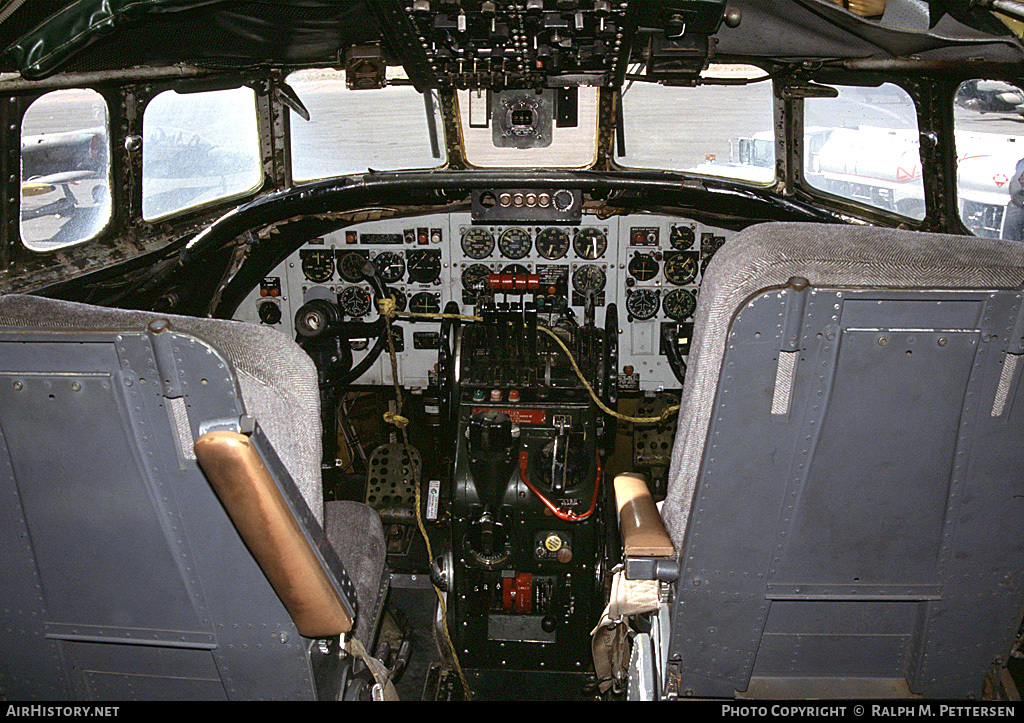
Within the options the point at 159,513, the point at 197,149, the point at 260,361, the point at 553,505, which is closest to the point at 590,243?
the point at 553,505

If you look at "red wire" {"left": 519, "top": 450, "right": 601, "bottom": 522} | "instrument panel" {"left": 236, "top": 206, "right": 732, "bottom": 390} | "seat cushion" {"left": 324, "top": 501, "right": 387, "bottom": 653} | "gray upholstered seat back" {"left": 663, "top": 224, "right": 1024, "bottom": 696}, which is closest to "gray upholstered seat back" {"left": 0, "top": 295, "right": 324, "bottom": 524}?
"seat cushion" {"left": 324, "top": 501, "right": 387, "bottom": 653}

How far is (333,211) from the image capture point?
3332 mm

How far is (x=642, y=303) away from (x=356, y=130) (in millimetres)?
1638

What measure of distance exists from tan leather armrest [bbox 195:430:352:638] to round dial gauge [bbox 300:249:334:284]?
2.53 meters

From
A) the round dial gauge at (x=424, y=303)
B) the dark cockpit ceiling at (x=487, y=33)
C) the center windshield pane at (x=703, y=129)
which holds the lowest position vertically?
the round dial gauge at (x=424, y=303)

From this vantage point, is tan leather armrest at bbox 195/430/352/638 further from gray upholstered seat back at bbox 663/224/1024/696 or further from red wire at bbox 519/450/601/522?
red wire at bbox 519/450/601/522

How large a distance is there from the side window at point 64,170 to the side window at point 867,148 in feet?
9.31

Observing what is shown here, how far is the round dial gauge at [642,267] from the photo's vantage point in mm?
3594

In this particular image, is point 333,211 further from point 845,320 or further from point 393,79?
point 845,320

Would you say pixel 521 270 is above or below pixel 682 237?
below

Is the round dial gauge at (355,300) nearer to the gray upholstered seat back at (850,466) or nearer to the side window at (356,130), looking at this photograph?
the side window at (356,130)

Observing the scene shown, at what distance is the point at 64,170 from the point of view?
2471 millimetres

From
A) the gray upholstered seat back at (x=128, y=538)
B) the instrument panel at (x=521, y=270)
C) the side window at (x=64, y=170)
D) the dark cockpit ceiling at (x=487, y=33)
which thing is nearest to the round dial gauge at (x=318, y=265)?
the instrument panel at (x=521, y=270)

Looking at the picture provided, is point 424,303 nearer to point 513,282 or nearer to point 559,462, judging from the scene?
point 513,282
